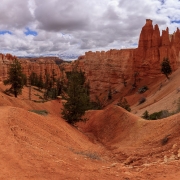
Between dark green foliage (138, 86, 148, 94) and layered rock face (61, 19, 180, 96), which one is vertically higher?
layered rock face (61, 19, 180, 96)

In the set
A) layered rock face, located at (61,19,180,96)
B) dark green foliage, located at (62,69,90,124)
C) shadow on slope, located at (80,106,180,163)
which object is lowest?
shadow on slope, located at (80,106,180,163)

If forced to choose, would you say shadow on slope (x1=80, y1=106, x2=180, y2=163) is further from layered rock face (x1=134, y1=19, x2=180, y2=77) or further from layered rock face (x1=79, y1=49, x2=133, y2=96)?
layered rock face (x1=79, y1=49, x2=133, y2=96)

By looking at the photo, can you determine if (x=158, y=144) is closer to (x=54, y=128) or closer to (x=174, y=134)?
(x=174, y=134)

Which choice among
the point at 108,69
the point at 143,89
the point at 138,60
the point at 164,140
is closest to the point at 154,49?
the point at 138,60

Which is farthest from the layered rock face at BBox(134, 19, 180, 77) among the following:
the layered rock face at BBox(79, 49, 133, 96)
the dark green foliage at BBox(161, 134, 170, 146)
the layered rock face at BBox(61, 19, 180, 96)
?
the dark green foliage at BBox(161, 134, 170, 146)

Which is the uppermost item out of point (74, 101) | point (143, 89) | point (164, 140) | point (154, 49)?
point (154, 49)

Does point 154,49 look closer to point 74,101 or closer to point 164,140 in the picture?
point 74,101

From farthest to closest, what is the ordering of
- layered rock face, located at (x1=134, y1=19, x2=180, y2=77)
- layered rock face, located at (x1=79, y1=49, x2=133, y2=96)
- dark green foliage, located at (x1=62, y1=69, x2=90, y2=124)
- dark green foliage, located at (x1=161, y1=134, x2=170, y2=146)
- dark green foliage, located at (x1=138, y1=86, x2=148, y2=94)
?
1. layered rock face, located at (x1=79, y1=49, x2=133, y2=96)
2. layered rock face, located at (x1=134, y1=19, x2=180, y2=77)
3. dark green foliage, located at (x1=138, y1=86, x2=148, y2=94)
4. dark green foliage, located at (x1=62, y1=69, x2=90, y2=124)
5. dark green foliage, located at (x1=161, y1=134, x2=170, y2=146)

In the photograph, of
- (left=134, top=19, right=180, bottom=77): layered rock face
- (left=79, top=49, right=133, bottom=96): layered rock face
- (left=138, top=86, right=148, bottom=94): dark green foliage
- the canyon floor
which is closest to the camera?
the canyon floor

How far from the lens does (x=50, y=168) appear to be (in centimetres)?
747

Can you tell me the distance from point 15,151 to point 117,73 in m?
57.9

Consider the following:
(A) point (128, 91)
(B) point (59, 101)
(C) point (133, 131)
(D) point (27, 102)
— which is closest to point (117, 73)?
(A) point (128, 91)

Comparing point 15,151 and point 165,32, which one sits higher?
point 165,32

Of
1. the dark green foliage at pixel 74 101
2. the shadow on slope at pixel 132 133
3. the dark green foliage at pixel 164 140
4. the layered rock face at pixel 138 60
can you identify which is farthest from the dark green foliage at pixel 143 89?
the dark green foliage at pixel 164 140
